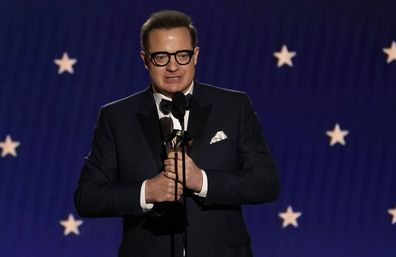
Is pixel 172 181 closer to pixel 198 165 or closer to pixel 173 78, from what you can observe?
pixel 198 165

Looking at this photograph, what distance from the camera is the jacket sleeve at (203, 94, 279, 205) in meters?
1.63

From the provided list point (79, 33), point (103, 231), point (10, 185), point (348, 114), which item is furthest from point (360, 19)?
point (10, 185)

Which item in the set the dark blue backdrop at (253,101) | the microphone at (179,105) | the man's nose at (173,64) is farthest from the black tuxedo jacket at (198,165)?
the dark blue backdrop at (253,101)

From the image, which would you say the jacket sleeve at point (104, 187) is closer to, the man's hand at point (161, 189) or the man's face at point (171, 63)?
the man's hand at point (161, 189)

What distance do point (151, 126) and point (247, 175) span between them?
25 cm

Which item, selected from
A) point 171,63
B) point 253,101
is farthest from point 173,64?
point 253,101

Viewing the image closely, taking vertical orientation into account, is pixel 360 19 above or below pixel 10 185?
above

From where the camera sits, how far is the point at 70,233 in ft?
9.75

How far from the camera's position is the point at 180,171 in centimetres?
153

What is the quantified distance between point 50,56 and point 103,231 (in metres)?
0.69

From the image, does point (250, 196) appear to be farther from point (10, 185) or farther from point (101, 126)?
point (10, 185)

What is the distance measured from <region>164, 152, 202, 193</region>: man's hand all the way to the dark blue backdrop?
54.1 inches

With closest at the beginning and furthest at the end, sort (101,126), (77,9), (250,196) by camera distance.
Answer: (250,196) < (101,126) < (77,9)

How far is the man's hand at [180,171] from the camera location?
1.52m
